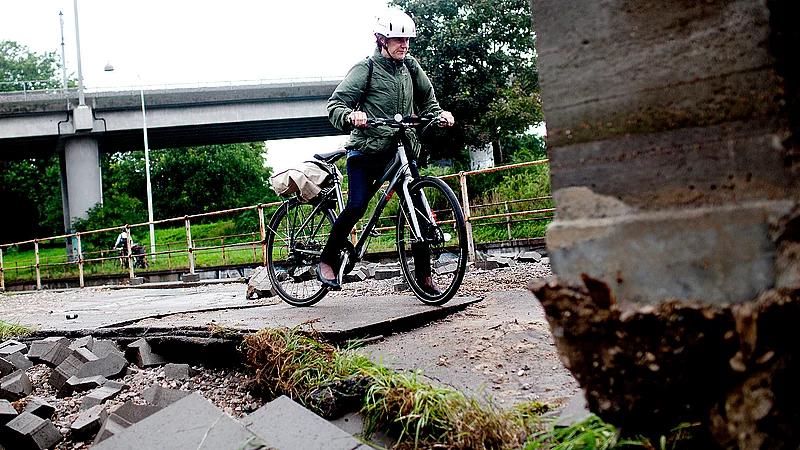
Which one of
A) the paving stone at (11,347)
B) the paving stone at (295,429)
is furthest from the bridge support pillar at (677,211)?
the paving stone at (11,347)

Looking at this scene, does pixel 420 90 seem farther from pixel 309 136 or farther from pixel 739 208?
pixel 309 136

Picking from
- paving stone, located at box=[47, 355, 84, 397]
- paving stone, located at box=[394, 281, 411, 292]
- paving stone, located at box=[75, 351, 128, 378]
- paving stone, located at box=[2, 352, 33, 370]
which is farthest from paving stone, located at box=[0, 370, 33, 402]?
paving stone, located at box=[394, 281, 411, 292]

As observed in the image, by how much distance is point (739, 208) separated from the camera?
1479 mm

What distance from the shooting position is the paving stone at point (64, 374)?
11.0 ft

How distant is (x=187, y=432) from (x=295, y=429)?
39 cm

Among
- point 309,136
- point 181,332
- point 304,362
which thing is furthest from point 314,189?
point 309,136

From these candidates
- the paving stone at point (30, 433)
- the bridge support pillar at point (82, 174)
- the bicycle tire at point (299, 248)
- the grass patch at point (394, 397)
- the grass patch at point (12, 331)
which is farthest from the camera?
the bridge support pillar at point (82, 174)

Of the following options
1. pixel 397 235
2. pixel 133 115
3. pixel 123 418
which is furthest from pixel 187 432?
pixel 133 115

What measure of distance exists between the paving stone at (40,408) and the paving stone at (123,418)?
48 cm

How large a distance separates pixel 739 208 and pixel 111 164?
49.6 meters

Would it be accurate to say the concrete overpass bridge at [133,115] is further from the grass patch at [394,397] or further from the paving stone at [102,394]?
the grass patch at [394,397]

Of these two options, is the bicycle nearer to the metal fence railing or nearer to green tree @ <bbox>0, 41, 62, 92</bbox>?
the metal fence railing

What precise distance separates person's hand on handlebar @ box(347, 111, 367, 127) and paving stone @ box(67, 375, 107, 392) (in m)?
2.06

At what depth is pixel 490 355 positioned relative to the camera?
113 inches
